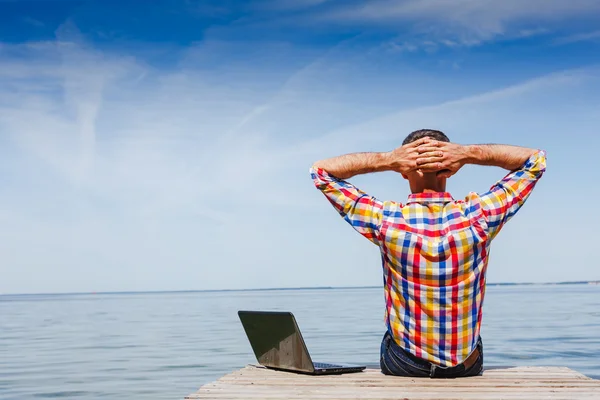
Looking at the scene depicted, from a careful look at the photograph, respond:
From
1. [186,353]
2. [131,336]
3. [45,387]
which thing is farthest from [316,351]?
[131,336]

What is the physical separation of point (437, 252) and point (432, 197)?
0.37m

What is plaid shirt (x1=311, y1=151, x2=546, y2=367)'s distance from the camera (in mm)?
4652

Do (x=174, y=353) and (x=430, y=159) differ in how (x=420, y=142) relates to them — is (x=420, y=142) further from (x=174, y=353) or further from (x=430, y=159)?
(x=174, y=353)

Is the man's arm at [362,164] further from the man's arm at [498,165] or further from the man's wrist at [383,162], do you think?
the man's arm at [498,165]

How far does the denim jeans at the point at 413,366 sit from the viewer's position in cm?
500

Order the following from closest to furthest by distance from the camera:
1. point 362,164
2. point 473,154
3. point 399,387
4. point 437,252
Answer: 1. point 437,252
2. point 399,387
3. point 473,154
4. point 362,164

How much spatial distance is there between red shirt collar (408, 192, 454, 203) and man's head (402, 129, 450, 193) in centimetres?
8

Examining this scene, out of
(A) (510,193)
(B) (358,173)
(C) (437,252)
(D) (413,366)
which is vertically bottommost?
(D) (413,366)

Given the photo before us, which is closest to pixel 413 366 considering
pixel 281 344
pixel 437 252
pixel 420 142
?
pixel 437 252

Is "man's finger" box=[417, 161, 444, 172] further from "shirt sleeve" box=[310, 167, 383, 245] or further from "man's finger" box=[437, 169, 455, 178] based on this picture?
"shirt sleeve" box=[310, 167, 383, 245]

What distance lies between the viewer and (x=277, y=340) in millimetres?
5699

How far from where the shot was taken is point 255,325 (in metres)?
5.71

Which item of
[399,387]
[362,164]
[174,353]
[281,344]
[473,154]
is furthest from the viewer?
[174,353]

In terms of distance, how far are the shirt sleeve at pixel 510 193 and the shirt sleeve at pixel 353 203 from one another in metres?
0.65
